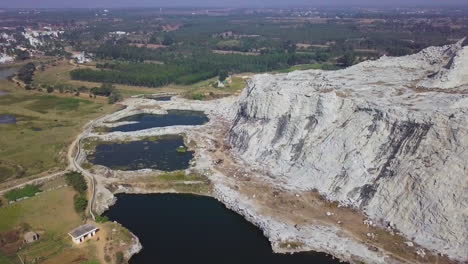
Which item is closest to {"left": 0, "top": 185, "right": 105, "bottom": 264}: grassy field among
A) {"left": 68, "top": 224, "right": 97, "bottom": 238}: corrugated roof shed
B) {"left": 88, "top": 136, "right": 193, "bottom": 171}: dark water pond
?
{"left": 68, "top": 224, "right": 97, "bottom": 238}: corrugated roof shed

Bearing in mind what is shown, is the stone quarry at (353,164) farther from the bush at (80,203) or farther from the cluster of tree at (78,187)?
the cluster of tree at (78,187)

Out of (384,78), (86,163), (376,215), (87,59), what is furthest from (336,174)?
(87,59)

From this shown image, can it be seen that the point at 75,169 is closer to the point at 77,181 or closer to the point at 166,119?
the point at 77,181

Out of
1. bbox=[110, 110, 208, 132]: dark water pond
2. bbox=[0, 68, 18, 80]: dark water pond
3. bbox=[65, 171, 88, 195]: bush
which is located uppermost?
bbox=[65, 171, 88, 195]: bush

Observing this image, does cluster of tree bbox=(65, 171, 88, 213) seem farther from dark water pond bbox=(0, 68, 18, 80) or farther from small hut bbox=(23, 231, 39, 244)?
dark water pond bbox=(0, 68, 18, 80)

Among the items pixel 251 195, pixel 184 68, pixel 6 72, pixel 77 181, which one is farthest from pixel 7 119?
A: pixel 6 72

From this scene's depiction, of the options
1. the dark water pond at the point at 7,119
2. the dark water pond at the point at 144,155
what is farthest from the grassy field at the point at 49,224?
the dark water pond at the point at 7,119
